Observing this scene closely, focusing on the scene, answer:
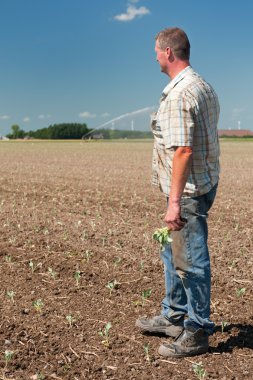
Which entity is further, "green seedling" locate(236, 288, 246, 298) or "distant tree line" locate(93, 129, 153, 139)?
"distant tree line" locate(93, 129, 153, 139)

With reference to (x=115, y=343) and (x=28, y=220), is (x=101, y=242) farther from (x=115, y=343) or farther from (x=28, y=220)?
(x=115, y=343)

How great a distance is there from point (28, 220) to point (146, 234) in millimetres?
2202

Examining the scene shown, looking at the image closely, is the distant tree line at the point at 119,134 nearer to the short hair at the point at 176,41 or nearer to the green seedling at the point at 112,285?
the green seedling at the point at 112,285

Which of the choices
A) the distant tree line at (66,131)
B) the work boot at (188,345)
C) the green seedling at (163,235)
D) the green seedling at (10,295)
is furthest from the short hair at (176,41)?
the distant tree line at (66,131)

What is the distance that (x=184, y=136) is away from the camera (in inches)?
138

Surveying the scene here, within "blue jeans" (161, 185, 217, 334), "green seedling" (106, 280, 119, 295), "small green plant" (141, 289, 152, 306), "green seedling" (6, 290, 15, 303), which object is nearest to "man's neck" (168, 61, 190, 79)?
"blue jeans" (161, 185, 217, 334)

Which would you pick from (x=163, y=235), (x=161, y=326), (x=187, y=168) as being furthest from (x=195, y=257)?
(x=161, y=326)

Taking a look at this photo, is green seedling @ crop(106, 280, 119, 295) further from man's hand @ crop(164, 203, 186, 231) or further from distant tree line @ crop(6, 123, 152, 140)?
distant tree line @ crop(6, 123, 152, 140)

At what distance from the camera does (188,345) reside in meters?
4.03

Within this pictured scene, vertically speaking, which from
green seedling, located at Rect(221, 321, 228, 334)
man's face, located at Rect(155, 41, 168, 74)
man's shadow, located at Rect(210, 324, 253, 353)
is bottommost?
man's shadow, located at Rect(210, 324, 253, 353)

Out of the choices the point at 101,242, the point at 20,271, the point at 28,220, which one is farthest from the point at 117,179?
the point at 20,271

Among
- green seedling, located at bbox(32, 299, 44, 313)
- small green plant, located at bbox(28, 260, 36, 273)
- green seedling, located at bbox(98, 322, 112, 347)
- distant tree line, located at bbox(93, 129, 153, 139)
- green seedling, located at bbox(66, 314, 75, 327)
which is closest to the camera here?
green seedling, located at bbox(98, 322, 112, 347)

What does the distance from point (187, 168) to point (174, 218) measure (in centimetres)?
38

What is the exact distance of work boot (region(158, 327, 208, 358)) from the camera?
402 centimetres
